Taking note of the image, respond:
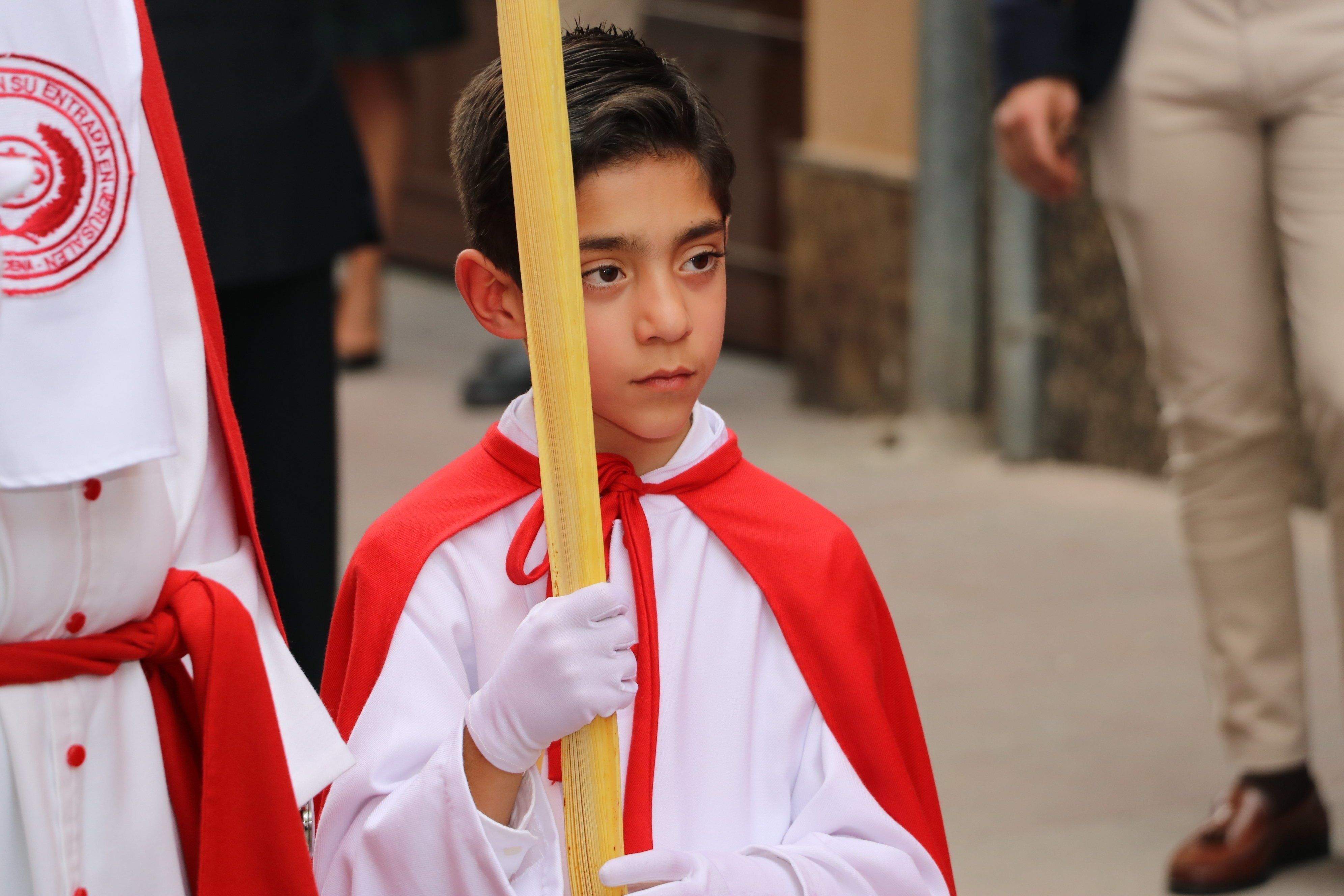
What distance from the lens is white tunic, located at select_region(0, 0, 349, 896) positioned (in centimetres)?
147

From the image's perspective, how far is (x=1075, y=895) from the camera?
3.06 m

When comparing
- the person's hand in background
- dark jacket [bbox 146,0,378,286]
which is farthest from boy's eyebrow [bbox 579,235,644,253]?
the person's hand in background

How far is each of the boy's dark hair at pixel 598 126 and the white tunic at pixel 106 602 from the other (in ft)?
0.90

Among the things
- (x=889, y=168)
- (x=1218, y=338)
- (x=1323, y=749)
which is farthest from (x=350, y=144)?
(x=889, y=168)

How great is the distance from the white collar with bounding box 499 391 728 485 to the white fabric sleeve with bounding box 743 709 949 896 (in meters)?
0.24

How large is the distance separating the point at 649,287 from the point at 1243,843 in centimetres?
175

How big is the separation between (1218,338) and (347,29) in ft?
13.4

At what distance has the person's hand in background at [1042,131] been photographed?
303cm

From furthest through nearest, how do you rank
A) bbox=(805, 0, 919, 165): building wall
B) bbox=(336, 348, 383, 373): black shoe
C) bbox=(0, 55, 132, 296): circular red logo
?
bbox=(336, 348, 383, 373): black shoe → bbox=(805, 0, 919, 165): building wall → bbox=(0, 55, 132, 296): circular red logo

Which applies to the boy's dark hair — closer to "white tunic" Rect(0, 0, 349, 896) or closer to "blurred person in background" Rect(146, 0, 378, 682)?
"white tunic" Rect(0, 0, 349, 896)

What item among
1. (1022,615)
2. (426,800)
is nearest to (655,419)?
(426,800)

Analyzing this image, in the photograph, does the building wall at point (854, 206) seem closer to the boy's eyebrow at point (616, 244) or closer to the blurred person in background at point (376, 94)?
the blurred person in background at point (376, 94)

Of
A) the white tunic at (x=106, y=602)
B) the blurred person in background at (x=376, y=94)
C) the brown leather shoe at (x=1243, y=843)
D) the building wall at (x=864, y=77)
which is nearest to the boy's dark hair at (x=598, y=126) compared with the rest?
the white tunic at (x=106, y=602)

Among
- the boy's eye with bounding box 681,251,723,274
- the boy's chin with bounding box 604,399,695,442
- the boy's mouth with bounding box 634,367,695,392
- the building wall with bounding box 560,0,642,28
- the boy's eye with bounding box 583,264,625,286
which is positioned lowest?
the building wall with bounding box 560,0,642,28
